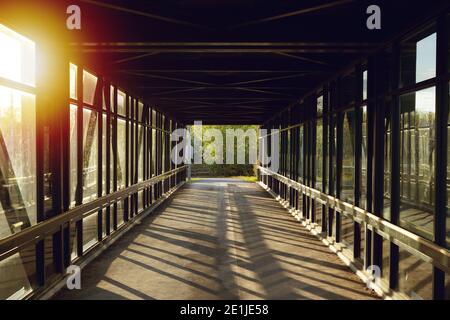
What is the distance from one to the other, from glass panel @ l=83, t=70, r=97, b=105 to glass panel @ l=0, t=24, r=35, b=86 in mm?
2433

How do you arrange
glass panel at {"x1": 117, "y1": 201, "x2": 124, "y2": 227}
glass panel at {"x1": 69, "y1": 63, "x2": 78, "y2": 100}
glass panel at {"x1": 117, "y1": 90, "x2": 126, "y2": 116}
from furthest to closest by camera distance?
glass panel at {"x1": 117, "y1": 201, "x2": 124, "y2": 227}
glass panel at {"x1": 117, "y1": 90, "x2": 126, "y2": 116}
glass panel at {"x1": 69, "y1": 63, "x2": 78, "y2": 100}

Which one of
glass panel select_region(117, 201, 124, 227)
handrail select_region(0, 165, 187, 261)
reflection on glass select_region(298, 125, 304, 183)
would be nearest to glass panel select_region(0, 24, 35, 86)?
handrail select_region(0, 165, 187, 261)

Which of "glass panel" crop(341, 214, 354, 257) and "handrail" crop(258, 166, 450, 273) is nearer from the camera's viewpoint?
"handrail" crop(258, 166, 450, 273)

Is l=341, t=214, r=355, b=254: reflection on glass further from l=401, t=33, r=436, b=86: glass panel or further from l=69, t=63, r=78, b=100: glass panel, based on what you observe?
l=69, t=63, r=78, b=100: glass panel

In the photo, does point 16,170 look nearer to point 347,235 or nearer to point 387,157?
point 387,157

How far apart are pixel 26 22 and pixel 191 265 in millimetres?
4653

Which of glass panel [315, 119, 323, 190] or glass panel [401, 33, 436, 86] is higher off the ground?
glass panel [401, 33, 436, 86]

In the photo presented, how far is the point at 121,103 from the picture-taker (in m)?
12.1

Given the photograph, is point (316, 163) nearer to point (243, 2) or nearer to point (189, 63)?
point (189, 63)

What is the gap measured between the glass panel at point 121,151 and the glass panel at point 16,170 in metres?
2.02

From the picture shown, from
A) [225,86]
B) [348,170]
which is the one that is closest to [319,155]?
[225,86]

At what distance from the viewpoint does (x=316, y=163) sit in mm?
12383

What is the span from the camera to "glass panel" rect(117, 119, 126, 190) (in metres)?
11.9
